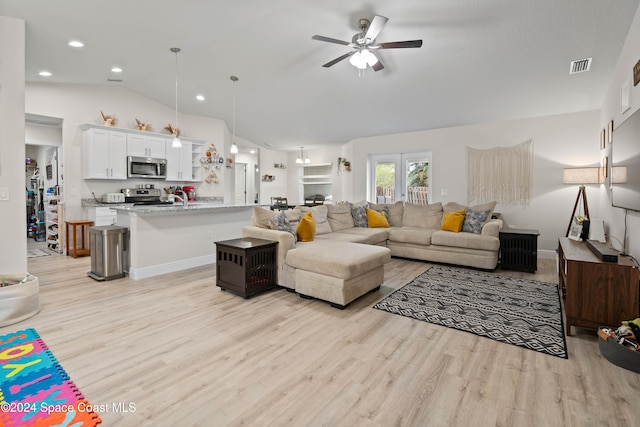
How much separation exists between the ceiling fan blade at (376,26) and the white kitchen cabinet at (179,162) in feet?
16.8

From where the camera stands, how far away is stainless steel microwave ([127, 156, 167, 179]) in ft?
20.2

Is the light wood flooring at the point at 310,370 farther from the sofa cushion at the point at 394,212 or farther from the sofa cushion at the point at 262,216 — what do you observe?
the sofa cushion at the point at 394,212

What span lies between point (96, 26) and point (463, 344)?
4719mm

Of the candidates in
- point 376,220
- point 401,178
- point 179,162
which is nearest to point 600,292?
point 376,220

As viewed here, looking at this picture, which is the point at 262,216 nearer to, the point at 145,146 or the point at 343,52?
the point at 343,52

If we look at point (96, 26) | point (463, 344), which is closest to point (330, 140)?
point (96, 26)

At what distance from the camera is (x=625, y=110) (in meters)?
3.10

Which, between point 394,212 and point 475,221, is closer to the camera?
point 475,221

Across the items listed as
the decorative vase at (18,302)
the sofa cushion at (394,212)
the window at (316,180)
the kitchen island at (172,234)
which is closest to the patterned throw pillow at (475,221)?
the sofa cushion at (394,212)

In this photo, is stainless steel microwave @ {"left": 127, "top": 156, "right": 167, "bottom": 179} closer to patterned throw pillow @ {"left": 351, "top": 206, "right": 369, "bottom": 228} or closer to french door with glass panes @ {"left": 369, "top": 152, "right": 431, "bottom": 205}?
patterned throw pillow @ {"left": 351, "top": 206, "right": 369, "bottom": 228}

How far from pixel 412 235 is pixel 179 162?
511cm

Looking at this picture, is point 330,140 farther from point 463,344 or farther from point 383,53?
point 463,344

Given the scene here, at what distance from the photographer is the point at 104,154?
581cm

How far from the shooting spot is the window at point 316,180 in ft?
30.3
